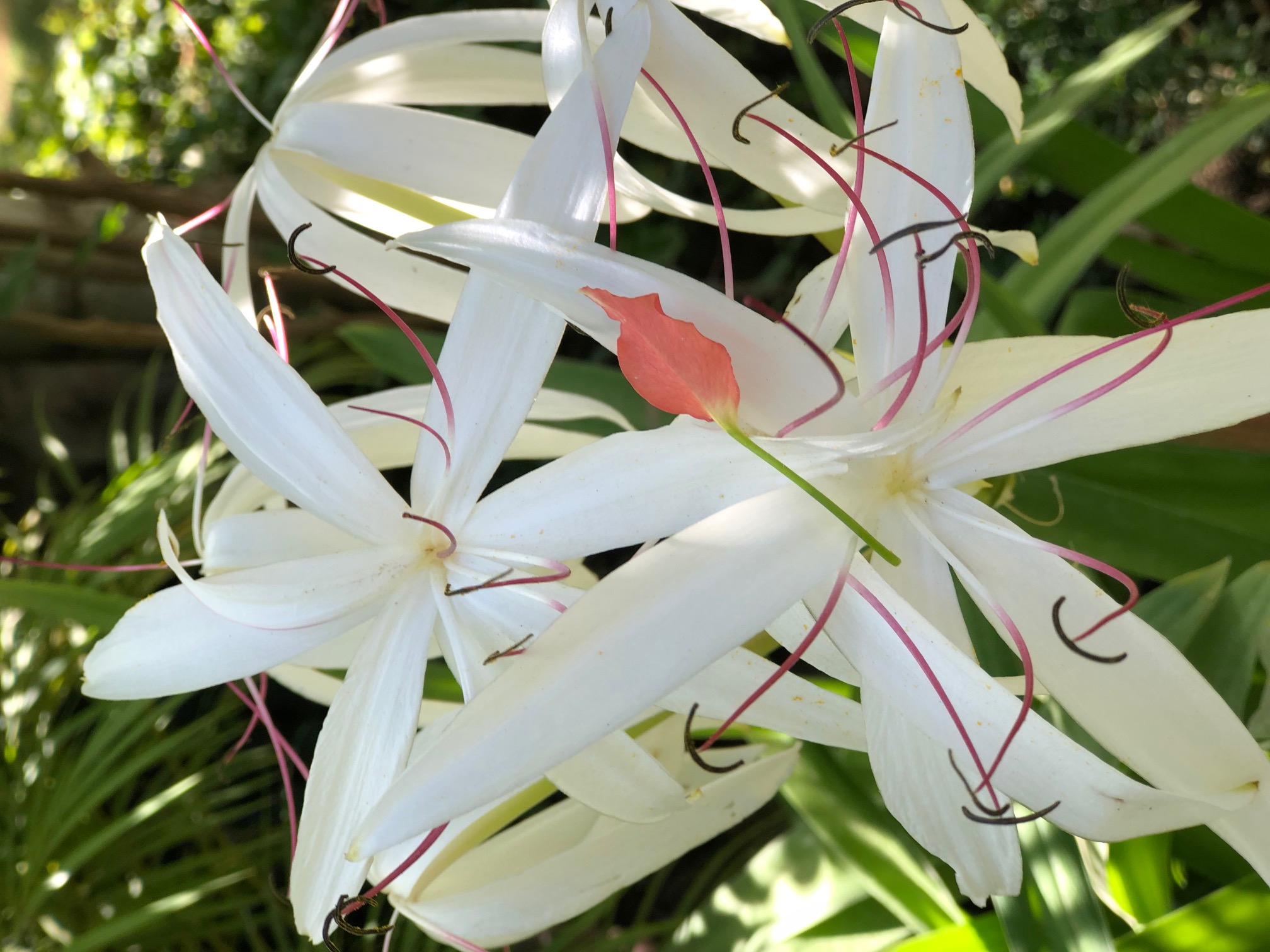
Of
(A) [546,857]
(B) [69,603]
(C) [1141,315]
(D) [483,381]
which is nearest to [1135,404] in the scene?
(C) [1141,315]

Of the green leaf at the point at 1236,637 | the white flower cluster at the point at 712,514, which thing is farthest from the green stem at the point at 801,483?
the green leaf at the point at 1236,637

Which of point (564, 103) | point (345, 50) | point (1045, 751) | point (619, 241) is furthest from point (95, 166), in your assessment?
point (1045, 751)

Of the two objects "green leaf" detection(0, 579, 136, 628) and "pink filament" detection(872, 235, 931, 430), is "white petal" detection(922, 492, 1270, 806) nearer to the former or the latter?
"pink filament" detection(872, 235, 931, 430)

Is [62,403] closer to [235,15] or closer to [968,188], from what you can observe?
[235,15]

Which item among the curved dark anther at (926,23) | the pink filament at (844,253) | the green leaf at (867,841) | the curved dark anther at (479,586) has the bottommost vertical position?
the green leaf at (867,841)

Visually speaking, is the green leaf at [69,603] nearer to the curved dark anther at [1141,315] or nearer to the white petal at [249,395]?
the white petal at [249,395]

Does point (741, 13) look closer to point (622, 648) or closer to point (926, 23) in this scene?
point (926, 23)

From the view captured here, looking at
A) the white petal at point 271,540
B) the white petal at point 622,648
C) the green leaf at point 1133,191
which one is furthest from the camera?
A: the green leaf at point 1133,191
